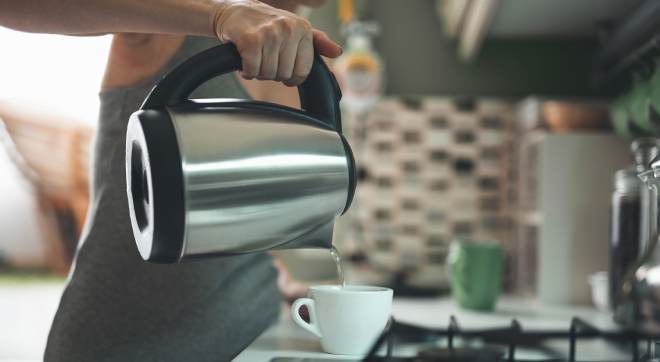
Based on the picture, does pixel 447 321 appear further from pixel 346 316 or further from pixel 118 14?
pixel 118 14

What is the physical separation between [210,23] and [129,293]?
338 millimetres

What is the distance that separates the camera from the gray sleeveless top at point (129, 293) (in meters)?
0.73

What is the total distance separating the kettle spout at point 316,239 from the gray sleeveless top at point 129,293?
220mm

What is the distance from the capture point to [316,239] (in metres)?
0.58

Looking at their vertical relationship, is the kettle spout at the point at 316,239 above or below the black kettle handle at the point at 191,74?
below

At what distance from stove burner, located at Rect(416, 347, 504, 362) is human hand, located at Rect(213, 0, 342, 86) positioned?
0.23m

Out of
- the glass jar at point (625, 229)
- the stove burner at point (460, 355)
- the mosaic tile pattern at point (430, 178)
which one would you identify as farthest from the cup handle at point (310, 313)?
the mosaic tile pattern at point (430, 178)

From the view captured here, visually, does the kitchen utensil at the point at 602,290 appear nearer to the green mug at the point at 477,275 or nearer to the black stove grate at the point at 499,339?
the green mug at the point at 477,275

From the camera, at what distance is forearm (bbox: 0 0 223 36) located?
54 centimetres

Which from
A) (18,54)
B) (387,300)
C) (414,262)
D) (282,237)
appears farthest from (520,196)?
(18,54)

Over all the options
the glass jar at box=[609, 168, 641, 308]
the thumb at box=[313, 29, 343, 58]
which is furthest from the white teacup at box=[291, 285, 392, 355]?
the glass jar at box=[609, 168, 641, 308]

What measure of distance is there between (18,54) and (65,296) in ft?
5.80

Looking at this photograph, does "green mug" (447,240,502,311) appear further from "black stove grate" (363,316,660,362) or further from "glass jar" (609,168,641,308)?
"black stove grate" (363,316,660,362)

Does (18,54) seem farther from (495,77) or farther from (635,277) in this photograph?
(635,277)
